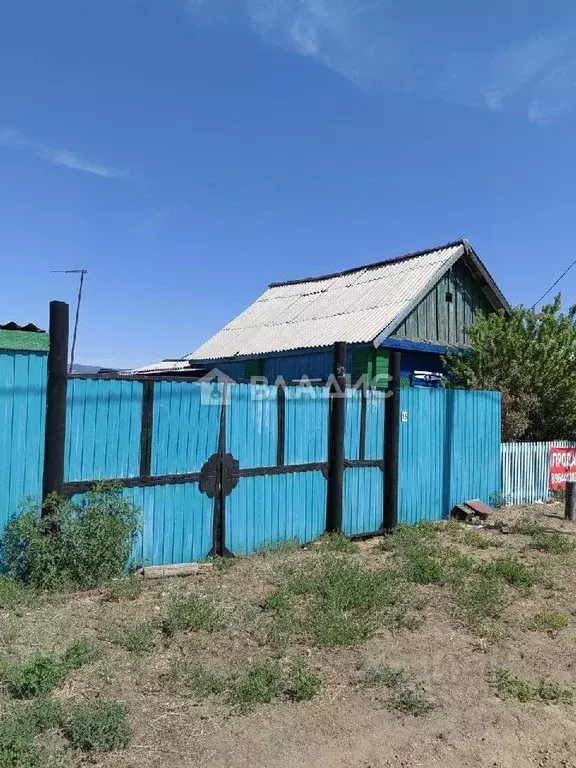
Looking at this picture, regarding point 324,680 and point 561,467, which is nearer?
point 324,680

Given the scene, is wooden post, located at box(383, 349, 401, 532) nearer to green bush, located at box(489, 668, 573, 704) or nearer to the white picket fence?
the white picket fence

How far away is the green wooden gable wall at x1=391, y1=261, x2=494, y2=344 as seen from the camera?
14147 millimetres

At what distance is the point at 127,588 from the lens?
17.9ft

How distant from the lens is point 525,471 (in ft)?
37.9

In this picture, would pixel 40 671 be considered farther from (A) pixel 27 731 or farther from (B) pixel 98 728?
(B) pixel 98 728

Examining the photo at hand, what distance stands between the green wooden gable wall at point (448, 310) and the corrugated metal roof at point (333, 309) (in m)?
0.52

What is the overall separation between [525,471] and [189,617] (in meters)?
8.74

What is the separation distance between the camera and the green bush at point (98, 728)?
121 inches

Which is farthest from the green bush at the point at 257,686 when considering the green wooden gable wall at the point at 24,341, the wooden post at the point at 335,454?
the wooden post at the point at 335,454

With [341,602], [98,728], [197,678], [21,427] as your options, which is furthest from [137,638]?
[21,427]

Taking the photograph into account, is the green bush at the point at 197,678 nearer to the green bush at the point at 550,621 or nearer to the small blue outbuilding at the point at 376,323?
the green bush at the point at 550,621

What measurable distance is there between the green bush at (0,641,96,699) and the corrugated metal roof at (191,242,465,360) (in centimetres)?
958

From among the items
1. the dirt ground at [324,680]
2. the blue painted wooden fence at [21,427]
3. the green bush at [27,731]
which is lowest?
the dirt ground at [324,680]

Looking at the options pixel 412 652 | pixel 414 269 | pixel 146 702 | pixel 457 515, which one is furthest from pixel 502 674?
pixel 414 269
